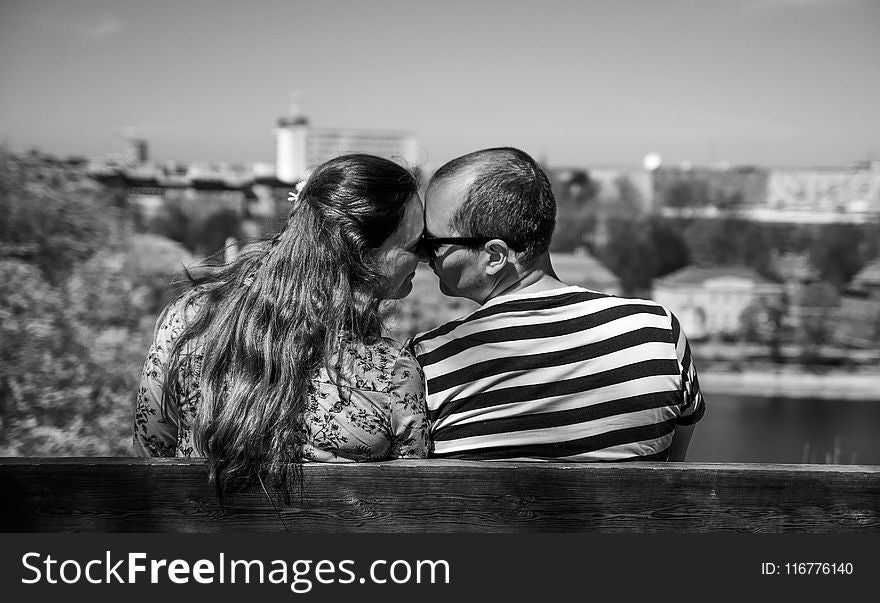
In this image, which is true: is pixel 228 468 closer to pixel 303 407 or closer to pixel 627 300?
pixel 303 407

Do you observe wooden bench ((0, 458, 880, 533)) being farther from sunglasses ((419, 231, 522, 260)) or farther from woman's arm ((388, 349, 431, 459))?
sunglasses ((419, 231, 522, 260))

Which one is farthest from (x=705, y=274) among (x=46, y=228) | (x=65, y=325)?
(x=65, y=325)

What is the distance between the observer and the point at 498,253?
127cm

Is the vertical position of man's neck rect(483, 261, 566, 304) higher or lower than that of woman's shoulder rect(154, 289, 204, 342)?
higher

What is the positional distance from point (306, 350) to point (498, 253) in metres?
0.34

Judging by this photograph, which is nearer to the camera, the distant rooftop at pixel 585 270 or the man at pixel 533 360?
the man at pixel 533 360

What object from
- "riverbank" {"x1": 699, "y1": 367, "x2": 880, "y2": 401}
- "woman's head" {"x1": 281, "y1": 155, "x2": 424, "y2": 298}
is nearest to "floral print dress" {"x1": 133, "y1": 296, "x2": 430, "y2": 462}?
"woman's head" {"x1": 281, "y1": 155, "x2": 424, "y2": 298}

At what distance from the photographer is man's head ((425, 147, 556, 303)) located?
126cm

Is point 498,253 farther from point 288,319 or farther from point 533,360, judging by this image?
point 288,319

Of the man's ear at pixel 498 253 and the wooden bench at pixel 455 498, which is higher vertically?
the man's ear at pixel 498 253

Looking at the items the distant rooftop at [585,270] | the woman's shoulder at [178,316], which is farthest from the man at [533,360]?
the distant rooftop at [585,270]

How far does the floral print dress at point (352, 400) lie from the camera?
1.08 meters

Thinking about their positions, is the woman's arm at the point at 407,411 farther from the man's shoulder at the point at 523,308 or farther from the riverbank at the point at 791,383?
the riverbank at the point at 791,383

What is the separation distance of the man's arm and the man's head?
0.33m
